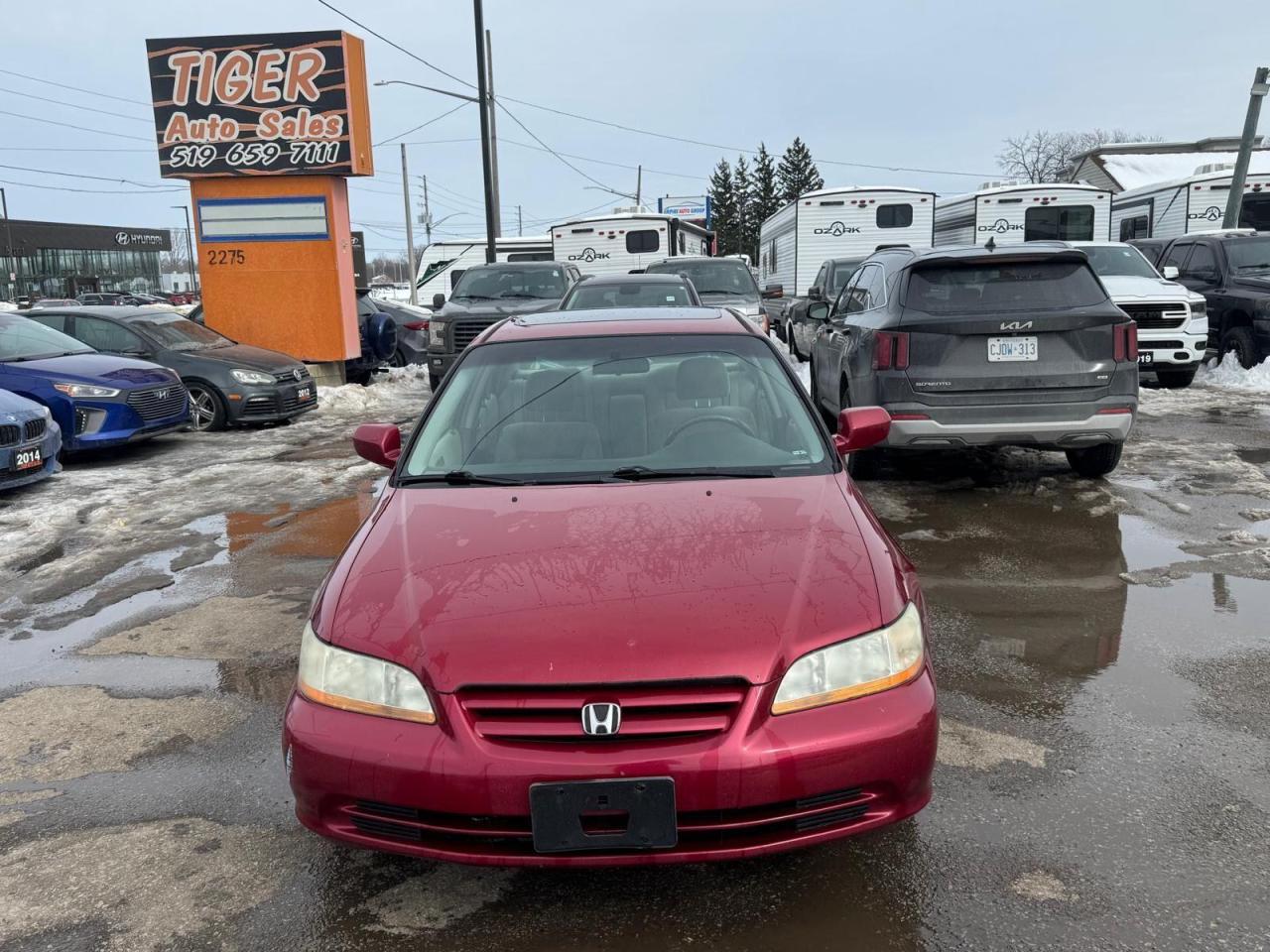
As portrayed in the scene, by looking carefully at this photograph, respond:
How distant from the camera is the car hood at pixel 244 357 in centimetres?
1201

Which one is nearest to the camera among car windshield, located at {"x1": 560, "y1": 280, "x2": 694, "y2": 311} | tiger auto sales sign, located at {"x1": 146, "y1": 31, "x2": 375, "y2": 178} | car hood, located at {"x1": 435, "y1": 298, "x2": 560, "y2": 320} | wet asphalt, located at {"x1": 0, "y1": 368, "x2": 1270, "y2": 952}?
Answer: wet asphalt, located at {"x1": 0, "y1": 368, "x2": 1270, "y2": 952}

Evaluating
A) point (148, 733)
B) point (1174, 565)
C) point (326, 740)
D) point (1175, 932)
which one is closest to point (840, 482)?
point (1175, 932)

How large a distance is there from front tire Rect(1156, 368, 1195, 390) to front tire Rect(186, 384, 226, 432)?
11.8m

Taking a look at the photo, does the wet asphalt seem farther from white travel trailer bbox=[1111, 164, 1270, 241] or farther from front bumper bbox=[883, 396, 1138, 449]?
white travel trailer bbox=[1111, 164, 1270, 241]

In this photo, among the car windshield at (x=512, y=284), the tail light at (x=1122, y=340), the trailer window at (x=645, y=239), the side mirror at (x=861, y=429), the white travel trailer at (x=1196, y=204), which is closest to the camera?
the side mirror at (x=861, y=429)

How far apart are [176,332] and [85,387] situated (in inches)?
109

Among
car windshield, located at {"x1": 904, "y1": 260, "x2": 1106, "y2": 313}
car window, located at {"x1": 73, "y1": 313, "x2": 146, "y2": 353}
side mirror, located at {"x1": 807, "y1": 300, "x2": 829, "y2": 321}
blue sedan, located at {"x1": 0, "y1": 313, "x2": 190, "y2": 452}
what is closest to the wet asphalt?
car windshield, located at {"x1": 904, "y1": 260, "x2": 1106, "y2": 313}

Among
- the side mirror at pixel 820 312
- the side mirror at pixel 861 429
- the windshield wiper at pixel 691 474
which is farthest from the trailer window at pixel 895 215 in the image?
the windshield wiper at pixel 691 474

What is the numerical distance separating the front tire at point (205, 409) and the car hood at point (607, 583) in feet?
31.2

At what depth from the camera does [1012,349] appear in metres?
6.75

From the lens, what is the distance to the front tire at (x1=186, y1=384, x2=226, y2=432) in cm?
1192

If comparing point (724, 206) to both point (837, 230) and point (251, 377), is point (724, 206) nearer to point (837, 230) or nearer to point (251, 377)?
point (837, 230)

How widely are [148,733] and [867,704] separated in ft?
9.27

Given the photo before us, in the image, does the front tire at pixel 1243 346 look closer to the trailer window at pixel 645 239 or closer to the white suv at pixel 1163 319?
the white suv at pixel 1163 319
